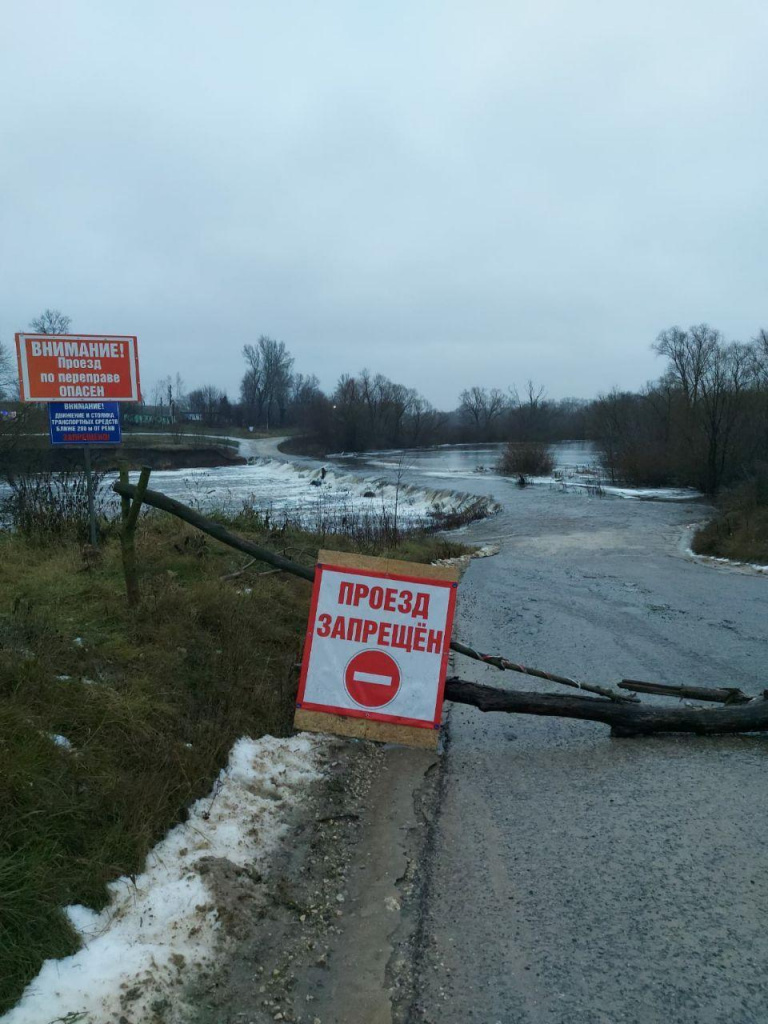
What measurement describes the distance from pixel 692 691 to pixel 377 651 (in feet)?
9.30

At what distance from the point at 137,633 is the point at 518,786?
3.06 meters

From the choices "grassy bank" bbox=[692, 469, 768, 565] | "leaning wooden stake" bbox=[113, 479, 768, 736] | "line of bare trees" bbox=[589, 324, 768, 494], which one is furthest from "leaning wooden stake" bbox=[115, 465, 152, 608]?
"line of bare trees" bbox=[589, 324, 768, 494]

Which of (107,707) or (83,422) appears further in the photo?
(83,422)

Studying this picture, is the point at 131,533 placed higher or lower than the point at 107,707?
higher

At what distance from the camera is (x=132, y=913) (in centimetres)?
321

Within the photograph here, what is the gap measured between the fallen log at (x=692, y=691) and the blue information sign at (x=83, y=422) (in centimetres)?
649

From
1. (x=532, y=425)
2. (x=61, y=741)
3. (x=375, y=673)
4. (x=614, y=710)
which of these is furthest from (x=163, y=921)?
(x=532, y=425)

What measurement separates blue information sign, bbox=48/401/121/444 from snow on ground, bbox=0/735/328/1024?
5.60 meters

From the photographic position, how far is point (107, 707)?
4.36 m

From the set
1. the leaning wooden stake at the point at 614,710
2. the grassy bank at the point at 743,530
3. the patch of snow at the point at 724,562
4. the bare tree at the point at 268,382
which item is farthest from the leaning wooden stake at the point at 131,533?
the bare tree at the point at 268,382

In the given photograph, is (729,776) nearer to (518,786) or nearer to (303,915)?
(518,786)

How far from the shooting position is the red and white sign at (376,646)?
5352mm

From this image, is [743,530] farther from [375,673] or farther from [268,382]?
[268,382]

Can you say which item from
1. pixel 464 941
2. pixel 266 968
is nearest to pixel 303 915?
pixel 266 968
